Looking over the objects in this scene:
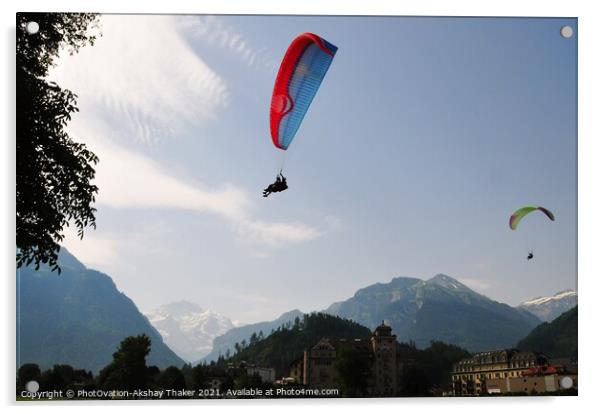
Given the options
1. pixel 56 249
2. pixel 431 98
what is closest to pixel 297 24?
pixel 431 98

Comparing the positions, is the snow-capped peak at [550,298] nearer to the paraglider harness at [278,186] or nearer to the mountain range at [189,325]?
the paraglider harness at [278,186]

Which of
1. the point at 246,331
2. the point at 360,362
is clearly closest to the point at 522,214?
the point at 360,362

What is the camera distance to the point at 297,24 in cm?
927

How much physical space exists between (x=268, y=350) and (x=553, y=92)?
6.67 metres

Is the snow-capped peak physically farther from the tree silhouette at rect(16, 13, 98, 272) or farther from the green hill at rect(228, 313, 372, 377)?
the tree silhouette at rect(16, 13, 98, 272)

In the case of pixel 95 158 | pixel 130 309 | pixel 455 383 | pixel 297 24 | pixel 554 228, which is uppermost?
pixel 297 24

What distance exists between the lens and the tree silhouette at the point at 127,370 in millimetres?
8914

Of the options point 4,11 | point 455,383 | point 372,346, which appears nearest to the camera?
point 4,11

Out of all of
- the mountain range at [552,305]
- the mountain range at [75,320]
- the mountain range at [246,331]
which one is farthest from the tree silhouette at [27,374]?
the mountain range at [552,305]

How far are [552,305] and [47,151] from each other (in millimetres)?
8371

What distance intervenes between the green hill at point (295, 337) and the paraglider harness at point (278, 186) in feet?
8.65

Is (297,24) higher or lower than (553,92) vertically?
higher

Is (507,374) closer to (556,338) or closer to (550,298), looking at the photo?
(556,338)
